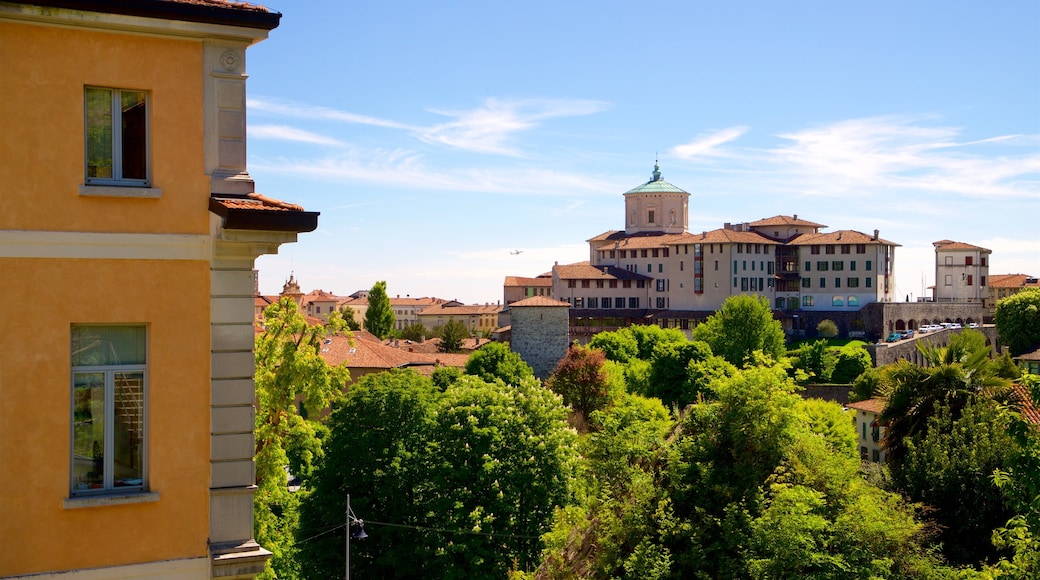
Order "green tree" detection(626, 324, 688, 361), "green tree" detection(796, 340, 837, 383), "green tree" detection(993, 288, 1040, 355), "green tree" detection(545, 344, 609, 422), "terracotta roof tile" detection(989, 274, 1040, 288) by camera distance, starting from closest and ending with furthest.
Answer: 1. "green tree" detection(545, 344, 609, 422)
2. "green tree" detection(626, 324, 688, 361)
3. "green tree" detection(796, 340, 837, 383)
4. "green tree" detection(993, 288, 1040, 355)
5. "terracotta roof tile" detection(989, 274, 1040, 288)

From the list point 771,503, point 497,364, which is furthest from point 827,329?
point 771,503

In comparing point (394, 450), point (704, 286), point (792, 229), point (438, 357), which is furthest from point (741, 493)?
point (792, 229)

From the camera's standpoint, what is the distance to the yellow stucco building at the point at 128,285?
266 inches

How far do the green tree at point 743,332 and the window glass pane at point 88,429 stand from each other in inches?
3106

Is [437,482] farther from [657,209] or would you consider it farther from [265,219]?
[657,209]

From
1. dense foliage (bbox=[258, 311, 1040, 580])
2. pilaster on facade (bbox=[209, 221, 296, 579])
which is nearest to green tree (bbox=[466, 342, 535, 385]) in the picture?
dense foliage (bbox=[258, 311, 1040, 580])

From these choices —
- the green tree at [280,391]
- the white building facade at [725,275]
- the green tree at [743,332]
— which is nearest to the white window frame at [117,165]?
the green tree at [280,391]

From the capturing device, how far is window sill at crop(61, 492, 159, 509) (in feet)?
22.4

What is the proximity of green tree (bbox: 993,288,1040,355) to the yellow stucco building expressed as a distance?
9085 cm

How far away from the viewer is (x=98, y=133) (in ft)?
22.8

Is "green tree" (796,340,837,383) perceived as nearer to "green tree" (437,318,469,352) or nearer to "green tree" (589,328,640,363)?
"green tree" (589,328,640,363)

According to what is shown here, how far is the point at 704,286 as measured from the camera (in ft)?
354

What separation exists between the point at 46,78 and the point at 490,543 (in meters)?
23.0

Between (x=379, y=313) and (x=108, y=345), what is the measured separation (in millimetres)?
104340
